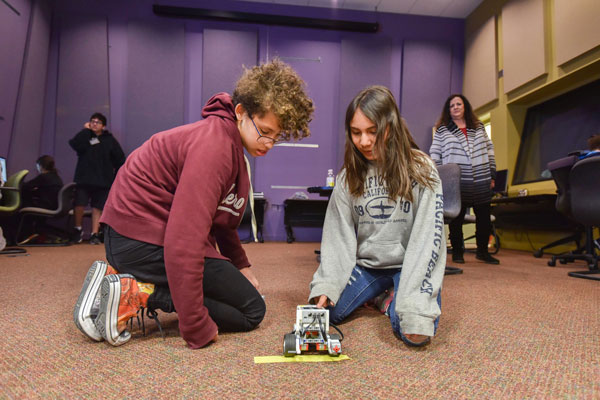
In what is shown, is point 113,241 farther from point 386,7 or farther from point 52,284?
point 386,7

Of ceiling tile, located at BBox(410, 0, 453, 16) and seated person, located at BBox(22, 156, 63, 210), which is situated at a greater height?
ceiling tile, located at BBox(410, 0, 453, 16)

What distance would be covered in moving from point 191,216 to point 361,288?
27.2 inches

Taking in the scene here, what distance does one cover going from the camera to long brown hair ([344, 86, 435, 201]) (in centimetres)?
120

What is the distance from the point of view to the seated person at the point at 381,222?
1112mm

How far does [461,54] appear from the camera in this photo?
5906 mm

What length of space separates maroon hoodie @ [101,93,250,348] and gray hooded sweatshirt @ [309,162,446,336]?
0.37 metres

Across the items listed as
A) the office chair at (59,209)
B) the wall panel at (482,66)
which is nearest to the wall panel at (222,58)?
the office chair at (59,209)

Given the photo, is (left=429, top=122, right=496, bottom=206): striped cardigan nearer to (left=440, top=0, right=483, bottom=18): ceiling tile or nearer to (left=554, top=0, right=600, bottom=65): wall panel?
(left=554, top=0, right=600, bottom=65): wall panel

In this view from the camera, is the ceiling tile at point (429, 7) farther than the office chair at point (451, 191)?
Yes

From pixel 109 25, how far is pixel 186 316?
19.1 ft

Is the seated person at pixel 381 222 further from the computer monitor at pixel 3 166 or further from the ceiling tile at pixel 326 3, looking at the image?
the ceiling tile at pixel 326 3

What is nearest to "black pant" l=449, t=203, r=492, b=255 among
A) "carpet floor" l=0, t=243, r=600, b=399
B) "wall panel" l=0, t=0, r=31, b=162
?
"carpet floor" l=0, t=243, r=600, b=399

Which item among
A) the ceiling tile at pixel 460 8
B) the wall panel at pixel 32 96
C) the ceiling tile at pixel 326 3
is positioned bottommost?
the wall panel at pixel 32 96

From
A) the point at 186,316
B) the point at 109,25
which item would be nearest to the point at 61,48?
the point at 109,25
